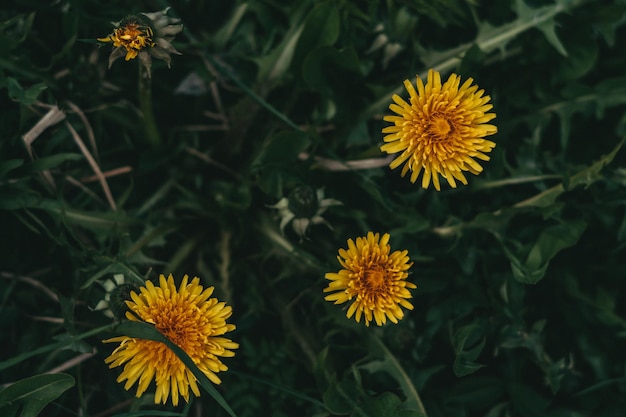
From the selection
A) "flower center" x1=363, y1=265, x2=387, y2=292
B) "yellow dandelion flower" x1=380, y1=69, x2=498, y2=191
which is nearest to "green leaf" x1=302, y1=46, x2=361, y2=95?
"yellow dandelion flower" x1=380, y1=69, x2=498, y2=191

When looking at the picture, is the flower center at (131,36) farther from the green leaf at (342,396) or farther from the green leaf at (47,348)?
the green leaf at (342,396)

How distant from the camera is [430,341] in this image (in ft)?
5.99

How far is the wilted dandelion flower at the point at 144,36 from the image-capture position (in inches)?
51.0

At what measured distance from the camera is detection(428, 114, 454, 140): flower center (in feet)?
4.51

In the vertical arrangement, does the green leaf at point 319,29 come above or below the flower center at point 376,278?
above

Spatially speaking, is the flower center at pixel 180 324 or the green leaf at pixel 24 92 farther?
the green leaf at pixel 24 92

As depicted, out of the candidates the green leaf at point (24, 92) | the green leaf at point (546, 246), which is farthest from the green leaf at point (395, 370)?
the green leaf at point (24, 92)

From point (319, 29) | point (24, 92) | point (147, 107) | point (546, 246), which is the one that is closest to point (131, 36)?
point (147, 107)

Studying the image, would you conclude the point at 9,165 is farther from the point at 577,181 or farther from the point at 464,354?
the point at 577,181

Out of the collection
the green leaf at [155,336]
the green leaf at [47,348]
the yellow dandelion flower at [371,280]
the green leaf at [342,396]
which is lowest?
the green leaf at [47,348]

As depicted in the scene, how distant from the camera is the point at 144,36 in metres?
1.31

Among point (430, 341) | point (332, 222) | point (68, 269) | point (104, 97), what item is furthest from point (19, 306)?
point (430, 341)

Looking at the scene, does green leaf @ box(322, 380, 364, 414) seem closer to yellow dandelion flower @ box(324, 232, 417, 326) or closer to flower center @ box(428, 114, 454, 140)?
yellow dandelion flower @ box(324, 232, 417, 326)

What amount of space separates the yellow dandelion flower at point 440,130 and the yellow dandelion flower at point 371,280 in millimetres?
192
